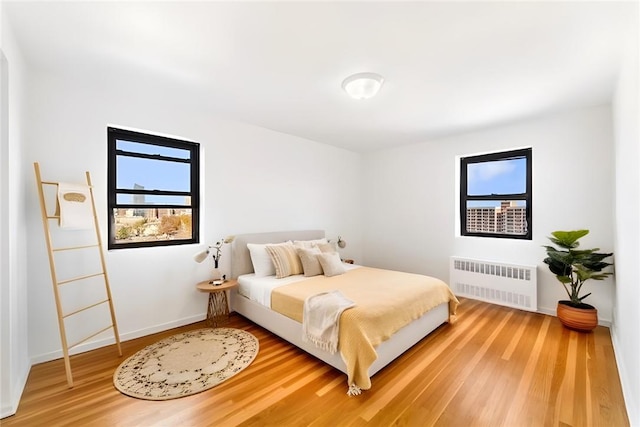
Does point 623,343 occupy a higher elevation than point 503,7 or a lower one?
lower

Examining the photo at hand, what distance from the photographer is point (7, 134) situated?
170cm

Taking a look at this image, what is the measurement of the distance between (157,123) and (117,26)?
Result: 1.29 m

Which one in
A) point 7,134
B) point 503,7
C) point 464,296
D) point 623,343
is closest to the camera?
point 503,7

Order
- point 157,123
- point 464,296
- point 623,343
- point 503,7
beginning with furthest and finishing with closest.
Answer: point 464,296 → point 157,123 → point 623,343 → point 503,7

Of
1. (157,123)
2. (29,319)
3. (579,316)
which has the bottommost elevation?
(579,316)

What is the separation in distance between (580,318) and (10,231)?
16.5ft

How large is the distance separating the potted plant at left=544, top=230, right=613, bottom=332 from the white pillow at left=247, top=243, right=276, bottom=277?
3290 millimetres

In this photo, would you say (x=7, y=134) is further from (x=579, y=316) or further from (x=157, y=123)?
(x=579, y=316)

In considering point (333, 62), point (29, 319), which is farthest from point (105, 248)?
point (333, 62)

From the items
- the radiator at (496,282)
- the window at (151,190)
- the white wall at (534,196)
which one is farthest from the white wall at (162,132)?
the radiator at (496,282)

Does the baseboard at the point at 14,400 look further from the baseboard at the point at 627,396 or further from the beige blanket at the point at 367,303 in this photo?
the baseboard at the point at 627,396

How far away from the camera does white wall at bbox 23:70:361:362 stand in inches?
89.7

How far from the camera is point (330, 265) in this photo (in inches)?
128

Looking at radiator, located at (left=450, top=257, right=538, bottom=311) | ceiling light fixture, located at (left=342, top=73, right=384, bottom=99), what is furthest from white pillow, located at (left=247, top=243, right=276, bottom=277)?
radiator, located at (left=450, top=257, right=538, bottom=311)
